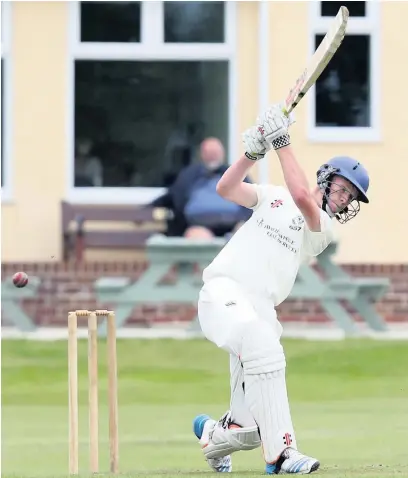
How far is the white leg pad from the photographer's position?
647 cm

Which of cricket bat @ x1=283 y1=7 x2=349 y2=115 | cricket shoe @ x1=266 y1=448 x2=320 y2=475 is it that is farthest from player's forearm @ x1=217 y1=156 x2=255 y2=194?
cricket shoe @ x1=266 y1=448 x2=320 y2=475

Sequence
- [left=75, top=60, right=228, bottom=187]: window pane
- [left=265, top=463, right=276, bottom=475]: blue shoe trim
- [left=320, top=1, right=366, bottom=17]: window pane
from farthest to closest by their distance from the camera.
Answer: [left=75, top=60, right=228, bottom=187]: window pane → [left=320, top=1, right=366, bottom=17]: window pane → [left=265, top=463, right=276, bottom=475]: blue shoe trim

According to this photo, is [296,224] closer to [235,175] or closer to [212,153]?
[235,175]

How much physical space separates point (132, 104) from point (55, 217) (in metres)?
1.31

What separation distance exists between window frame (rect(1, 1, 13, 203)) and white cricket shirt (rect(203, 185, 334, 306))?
27.0 ft

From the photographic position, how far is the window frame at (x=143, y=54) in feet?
48.0

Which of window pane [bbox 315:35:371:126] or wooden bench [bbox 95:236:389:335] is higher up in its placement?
window pane [bbox 315:35:371:126]

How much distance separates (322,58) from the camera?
20.7 feet

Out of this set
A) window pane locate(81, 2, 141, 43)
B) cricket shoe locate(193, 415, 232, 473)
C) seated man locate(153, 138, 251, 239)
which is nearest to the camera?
cricket shoe locate(193, 415, 232, 473)

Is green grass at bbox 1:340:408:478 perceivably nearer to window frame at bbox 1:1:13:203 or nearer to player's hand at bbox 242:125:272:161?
player's hand at bbox 242:125:272:161

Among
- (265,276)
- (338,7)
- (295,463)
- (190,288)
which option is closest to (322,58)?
(265,276)

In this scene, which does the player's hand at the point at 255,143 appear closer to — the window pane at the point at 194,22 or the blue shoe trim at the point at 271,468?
the blue shoe trim at the point at 271,468

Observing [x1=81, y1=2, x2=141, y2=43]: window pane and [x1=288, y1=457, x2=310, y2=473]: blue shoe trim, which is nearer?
[x1=288, y1=457, x2=310, y2=473]: blue shoe trim

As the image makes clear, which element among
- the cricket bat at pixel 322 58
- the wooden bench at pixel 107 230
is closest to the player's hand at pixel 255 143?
the cricket bat at pixel 322 58
